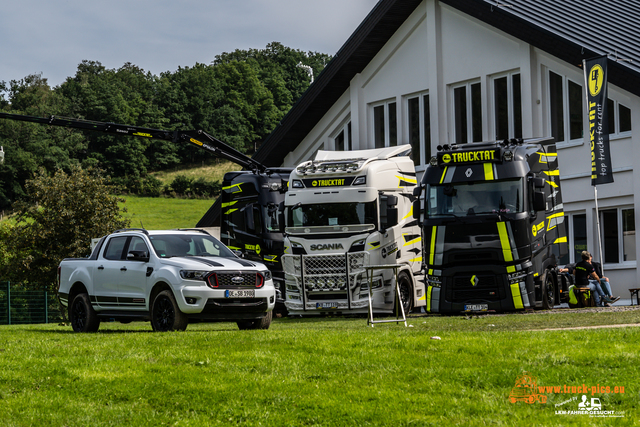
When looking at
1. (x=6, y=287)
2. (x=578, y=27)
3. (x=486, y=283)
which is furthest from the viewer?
(x=6, y=287)

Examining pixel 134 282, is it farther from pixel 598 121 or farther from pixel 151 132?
pixel 151 132

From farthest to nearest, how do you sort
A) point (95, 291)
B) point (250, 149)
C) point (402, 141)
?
point (250, 149) → point (402, 141) → point (95, 291)

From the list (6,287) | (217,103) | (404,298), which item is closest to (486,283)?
(404,298)

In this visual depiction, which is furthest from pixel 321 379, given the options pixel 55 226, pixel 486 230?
pixel 55 226

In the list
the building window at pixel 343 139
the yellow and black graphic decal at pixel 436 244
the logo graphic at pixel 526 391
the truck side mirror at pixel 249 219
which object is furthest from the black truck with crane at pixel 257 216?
the logo graphic at pixel 526 391

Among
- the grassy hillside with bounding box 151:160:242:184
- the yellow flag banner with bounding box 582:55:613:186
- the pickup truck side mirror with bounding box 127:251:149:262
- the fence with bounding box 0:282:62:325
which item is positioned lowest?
the fence with bounding box 0:282:62:325

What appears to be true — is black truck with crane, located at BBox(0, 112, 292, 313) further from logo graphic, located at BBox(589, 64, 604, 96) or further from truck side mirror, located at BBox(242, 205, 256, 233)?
logo graphic, located at BBox(589, 64, 604, 96)

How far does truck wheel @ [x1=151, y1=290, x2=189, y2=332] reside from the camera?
1425cm

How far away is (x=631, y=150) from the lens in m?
22.7

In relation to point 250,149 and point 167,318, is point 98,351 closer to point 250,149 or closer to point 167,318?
point 167,318

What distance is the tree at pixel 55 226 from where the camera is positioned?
126 feet

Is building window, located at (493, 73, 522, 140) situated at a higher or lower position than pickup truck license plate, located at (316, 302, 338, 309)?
higher

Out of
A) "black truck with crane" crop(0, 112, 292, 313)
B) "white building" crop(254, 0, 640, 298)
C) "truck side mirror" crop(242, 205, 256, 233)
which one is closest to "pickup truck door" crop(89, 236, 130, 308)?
"black truck with crane" crop(0, 112, 292, 313)

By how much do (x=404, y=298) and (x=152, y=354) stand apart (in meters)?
11.1
